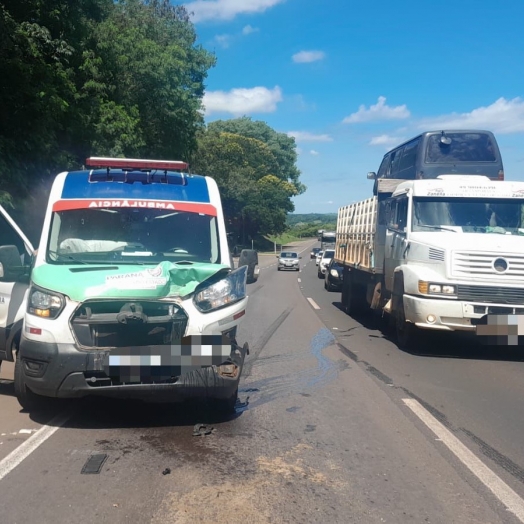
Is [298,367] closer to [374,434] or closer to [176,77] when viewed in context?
[374,434]

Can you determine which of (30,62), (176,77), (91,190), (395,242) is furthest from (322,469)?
(176,77)

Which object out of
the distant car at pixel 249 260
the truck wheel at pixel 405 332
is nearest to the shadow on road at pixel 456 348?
the truck wheel at pixel 405 332

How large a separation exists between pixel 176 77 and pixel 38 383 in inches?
983

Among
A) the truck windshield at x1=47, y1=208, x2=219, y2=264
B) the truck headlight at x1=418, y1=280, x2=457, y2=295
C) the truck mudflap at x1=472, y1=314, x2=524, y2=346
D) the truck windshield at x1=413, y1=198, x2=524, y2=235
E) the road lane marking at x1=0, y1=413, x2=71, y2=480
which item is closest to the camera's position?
the road lane marking at x1=0, y1=413, x2=71, y2=480

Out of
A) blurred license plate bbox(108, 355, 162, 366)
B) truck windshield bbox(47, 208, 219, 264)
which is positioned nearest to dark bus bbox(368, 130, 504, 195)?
truck windshield bbox(47, 208, 219, 264)

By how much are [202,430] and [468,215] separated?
6.49 metres

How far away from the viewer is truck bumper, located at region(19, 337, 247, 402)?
557cm

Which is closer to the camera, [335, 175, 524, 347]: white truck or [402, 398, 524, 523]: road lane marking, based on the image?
→ [402, 398, 524, 523]: road lane marking

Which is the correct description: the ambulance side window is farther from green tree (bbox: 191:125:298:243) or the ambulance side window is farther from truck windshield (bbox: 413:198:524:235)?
green tree (bbox: 191:125:298:243)

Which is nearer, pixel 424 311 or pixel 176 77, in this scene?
pixel 424 311

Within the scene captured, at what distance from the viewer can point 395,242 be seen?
37.4 feet

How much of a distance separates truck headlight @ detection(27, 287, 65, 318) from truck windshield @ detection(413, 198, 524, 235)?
663 cm

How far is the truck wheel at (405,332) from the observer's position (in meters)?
10.6

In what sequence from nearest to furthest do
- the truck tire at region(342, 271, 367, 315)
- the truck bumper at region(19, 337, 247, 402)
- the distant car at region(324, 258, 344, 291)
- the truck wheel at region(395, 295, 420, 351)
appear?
the truck bumper at region(19, 337, 247, 402) → the truck wheel at region(395, 295, 420, 351) → the truck tire at region(342, 271, 367, 315) → the distant car at region(324, 258, 344, 291)
